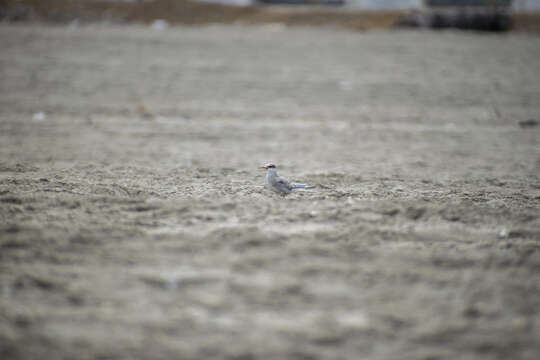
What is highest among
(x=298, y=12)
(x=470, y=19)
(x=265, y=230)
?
Result: (x=298, y=12)

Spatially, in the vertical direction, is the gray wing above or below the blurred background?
below

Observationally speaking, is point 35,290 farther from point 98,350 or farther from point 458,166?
point 458,166

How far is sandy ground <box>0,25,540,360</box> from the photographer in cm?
243

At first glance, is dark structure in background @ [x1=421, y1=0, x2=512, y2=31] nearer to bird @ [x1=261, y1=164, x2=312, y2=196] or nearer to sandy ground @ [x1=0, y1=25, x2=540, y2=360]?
sandy ground @ [x1=0, y1=25, x2=540, y2=360]

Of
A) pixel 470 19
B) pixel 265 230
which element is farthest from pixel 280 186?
pixel 470 19

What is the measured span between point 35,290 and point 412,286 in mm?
2490

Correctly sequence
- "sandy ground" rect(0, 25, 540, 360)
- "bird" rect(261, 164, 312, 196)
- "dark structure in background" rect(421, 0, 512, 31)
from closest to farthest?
"sandy ground" rect(0, 25, 540, 360) < "bird" rect(261, 164, 312, 196) < "dark structure in background" rect(421, 0, 512, 31)

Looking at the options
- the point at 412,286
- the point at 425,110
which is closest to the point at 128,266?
the point at 412,286

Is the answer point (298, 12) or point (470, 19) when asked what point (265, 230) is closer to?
point (470, 19)

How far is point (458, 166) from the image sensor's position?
576 cm

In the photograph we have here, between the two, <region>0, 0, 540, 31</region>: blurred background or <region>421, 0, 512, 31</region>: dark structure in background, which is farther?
<region>0, 0, 540, 31</region>: blurred background

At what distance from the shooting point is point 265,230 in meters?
3.42

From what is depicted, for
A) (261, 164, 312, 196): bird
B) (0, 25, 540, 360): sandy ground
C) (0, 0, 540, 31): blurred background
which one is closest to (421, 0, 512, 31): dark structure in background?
(0, 0, 540, 31): blurred background

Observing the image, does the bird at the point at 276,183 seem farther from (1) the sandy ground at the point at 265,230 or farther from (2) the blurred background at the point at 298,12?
(2) the blurred background at the point at 298,12
